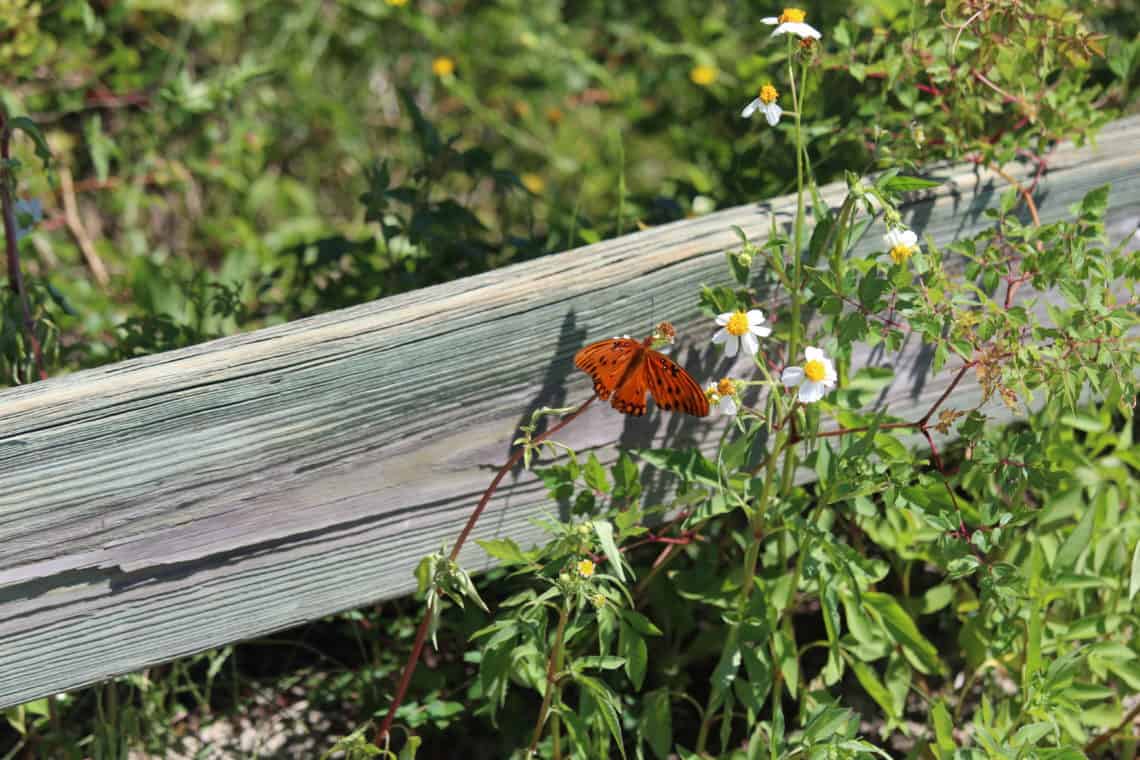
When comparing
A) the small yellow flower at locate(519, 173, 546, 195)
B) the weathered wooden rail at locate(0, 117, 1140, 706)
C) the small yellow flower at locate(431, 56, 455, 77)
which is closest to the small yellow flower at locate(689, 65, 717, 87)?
the small yellow flower at locate(519, 173, 546, 195)

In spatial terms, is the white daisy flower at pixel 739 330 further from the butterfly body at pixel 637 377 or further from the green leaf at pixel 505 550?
the green leaf at pixel 505 550

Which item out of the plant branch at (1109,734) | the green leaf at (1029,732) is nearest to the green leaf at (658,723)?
the green leaf at (1029,732)

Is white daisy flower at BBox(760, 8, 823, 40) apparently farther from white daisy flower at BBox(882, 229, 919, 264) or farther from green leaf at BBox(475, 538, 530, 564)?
green leaf at BBox(475, 538, 530, 564)

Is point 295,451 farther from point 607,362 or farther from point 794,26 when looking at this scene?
point 794,26

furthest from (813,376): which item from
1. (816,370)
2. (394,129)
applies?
(394,129)

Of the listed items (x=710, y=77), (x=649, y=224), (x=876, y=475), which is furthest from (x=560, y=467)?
(x=710, y=77)

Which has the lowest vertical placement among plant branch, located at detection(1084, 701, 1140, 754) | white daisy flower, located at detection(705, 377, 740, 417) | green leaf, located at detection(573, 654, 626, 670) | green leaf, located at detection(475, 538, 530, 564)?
plant branch, located at detection(1084, 701, 1140, 754)
